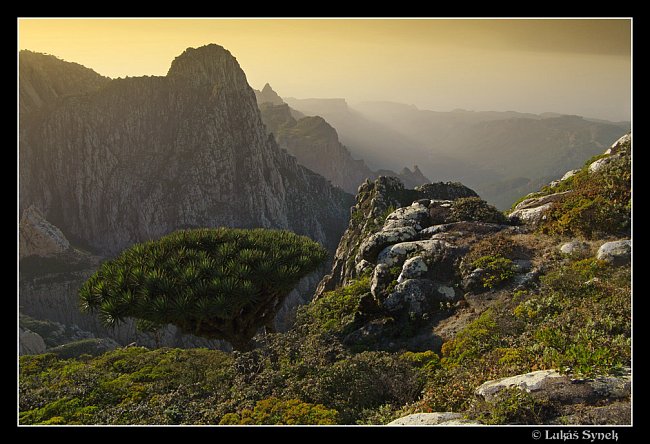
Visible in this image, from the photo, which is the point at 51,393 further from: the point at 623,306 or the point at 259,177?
the point at 259,177

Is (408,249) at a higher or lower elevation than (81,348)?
higher

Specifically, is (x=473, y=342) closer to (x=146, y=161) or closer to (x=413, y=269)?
(x=413, y=269)

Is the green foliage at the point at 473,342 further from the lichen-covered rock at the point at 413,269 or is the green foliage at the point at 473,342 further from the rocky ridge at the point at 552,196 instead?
the rocky ridge at the point at 552,196

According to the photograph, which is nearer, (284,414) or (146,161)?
(284,414)

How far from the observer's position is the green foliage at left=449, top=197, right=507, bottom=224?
21.1 m

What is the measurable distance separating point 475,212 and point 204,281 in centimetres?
1455

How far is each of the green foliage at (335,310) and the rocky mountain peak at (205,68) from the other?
16968 centimetres

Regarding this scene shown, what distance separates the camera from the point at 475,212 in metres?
21.6

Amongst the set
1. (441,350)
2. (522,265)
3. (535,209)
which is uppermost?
(535,209)

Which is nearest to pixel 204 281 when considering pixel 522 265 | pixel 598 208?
pixel 522 265

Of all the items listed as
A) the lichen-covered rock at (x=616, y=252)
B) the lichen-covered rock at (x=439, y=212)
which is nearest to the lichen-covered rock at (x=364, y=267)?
the lichen-covered rock at (x=439, y=212)

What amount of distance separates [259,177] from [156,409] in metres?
160

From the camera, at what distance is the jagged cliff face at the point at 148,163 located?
157625 millimetres
